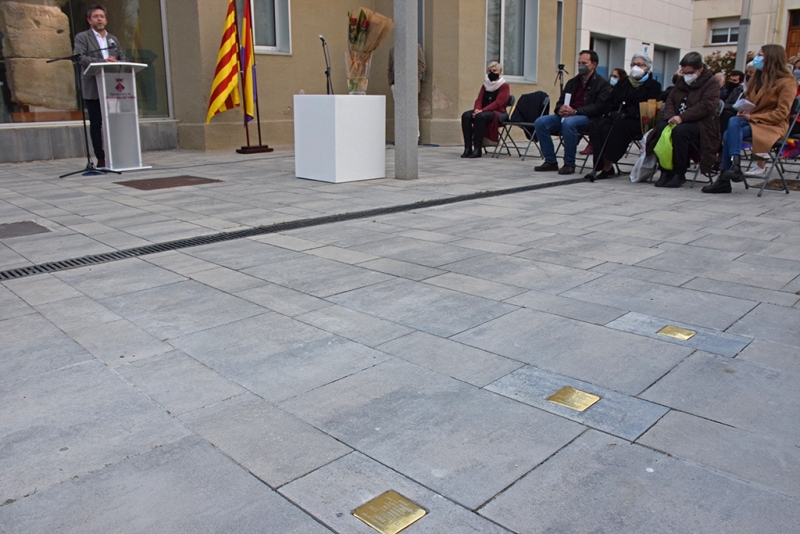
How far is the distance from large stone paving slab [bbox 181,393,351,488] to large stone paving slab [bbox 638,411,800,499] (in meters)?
1.08

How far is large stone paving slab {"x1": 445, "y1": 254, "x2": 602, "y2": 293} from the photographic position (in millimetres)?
4109

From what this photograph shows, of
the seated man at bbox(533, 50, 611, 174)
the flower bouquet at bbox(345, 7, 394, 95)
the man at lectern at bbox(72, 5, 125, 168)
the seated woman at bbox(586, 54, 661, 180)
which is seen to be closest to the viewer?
the flower bouquet at bbox(345, 7, 394, 95)

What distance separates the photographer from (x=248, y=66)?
11.3 metres

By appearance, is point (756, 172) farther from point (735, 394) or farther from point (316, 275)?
point (735, 394)

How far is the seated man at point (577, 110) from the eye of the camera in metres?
8.77

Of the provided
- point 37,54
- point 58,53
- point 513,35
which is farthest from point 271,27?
point 513,35

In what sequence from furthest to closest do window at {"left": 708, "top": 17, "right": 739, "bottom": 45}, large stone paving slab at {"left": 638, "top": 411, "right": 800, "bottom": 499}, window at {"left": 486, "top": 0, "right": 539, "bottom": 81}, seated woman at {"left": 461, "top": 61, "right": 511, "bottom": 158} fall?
window at {"left": 708, "top": 17, "right": 739, "bottom": 45} < window at {"left": 486, "top": 0, "right": 539, "bottom": 81} < seated woman at {"left": 461, "top": 61, "right": 511, "bottom": 158} < large stone paving slab at {"left": 638, "top": 411, "right": 800, "bottom": 499}

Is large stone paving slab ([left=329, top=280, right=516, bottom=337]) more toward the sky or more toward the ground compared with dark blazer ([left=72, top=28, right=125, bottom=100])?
more toward the ground

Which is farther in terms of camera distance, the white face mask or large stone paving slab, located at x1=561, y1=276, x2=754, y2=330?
the white face mask

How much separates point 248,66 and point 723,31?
935 inches

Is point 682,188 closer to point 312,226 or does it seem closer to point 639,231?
point 639,231

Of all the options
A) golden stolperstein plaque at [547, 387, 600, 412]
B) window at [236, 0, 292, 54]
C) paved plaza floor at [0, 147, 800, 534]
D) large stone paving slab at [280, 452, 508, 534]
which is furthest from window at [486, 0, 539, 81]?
large stone paving slab at [280, 452, 508, 534]

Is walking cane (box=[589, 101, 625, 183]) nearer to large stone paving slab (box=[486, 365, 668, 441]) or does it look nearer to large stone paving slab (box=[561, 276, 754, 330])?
large stone paving slab (box=[561, 276, 754, 330])

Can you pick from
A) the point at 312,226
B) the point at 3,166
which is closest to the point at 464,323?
the point at 312,226
